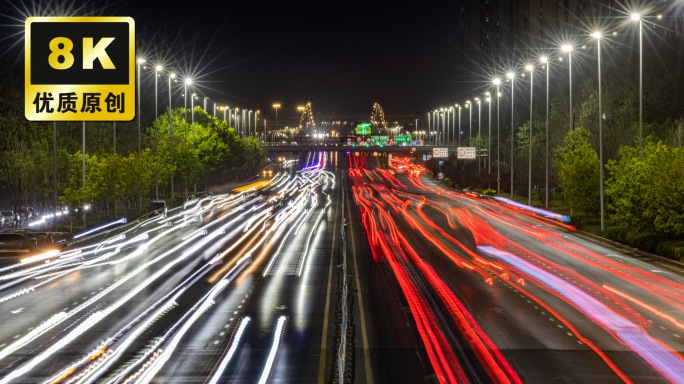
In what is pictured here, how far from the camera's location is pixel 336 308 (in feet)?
83.7

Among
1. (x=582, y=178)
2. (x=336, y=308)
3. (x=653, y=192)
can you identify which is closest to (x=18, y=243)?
(x=336, y=308)

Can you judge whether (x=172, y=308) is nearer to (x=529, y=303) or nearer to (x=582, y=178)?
(x=529, y=303)

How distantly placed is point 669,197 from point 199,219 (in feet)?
108

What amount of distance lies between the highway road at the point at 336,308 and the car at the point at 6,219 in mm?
12555

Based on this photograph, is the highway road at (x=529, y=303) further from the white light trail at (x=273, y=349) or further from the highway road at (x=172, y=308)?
the highway road at (x=172, y=308)

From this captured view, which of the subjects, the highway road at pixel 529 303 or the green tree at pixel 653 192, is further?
the green tree at pixel 653 192

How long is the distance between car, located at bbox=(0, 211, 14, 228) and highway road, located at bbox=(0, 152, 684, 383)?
12555 mm

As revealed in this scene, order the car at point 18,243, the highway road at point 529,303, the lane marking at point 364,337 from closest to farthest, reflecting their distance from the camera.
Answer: the lane marking at point 364,337, the highway road at point 529,303, the car at point 18,243

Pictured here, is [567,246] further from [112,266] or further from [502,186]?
[502,186]

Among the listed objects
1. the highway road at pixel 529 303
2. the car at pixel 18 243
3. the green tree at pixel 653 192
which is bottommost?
the highway road at pixel 529 303

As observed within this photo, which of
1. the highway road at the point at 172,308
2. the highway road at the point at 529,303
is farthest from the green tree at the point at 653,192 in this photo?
the highway road at the point at 172,308

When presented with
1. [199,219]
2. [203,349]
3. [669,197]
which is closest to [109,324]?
[203,349]

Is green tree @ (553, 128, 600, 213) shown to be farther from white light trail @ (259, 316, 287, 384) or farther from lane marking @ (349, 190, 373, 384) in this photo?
white light trail @ (259, 316, 287, 384)

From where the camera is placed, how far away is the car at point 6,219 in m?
62.2
